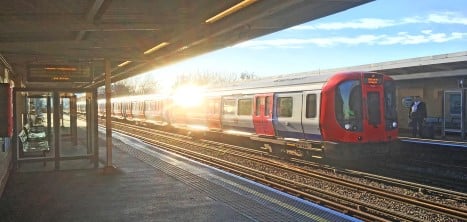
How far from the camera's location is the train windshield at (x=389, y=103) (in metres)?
13.8

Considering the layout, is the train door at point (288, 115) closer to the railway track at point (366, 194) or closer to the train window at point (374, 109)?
the railway track at point (366, 194)

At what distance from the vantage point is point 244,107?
18.2m

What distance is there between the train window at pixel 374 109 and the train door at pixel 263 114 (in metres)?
3.56

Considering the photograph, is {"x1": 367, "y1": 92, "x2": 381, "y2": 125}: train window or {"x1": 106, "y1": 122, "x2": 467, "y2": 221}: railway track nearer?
{"x1": 106, "y1": 122, "x2": 467, "y2": 221}: railway track

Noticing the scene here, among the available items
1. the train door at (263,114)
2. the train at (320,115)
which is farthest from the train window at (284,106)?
the train door at (263,114)

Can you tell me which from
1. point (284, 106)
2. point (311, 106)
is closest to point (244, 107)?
point (284, 106)

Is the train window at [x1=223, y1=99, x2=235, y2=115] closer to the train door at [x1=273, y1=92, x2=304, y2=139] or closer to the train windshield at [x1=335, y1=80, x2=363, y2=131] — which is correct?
the train door at [x1=273, y1=92, x2=304, y2=139]

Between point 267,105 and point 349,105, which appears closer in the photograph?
point 349,105

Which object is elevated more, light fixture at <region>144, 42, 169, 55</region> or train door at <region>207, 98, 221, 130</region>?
light fixture at <region>144, 42, 169, 55</region>

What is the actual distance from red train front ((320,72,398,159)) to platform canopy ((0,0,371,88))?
13.9 ft

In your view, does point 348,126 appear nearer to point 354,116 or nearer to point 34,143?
point 354,116

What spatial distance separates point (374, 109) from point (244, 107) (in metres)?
5.94

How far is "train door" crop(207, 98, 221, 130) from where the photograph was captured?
2078 centimetres

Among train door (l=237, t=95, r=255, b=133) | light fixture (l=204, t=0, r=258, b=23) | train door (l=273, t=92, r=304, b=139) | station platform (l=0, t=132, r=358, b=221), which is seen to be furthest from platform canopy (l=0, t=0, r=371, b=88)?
train door (l=237, t=95, r=255, b=133)
